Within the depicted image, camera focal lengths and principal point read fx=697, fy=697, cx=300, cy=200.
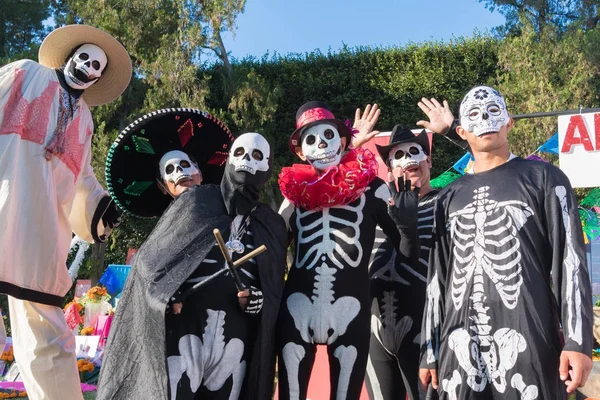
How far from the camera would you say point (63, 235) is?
4191mm

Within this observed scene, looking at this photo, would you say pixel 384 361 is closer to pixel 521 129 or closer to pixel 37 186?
pixel 37 186

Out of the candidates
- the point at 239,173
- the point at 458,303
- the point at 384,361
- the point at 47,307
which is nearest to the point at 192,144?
the point at 239,173

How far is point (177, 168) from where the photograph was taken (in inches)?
167

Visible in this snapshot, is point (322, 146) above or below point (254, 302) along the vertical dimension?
above

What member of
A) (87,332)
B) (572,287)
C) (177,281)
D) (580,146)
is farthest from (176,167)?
(580,146)

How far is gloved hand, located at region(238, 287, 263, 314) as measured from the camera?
11.3 ft

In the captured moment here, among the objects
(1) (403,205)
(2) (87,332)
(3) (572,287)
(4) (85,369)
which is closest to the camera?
(3) (572,287)

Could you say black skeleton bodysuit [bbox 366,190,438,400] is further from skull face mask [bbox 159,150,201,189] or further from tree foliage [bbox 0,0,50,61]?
tree foliage [bbox 0,0,50,61]

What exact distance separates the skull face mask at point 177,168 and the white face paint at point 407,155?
4.11ft

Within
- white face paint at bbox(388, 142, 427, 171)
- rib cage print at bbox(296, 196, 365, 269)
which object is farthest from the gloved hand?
white face paint at bbox(388, 142, 427, 171)

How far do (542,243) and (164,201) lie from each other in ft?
7.88

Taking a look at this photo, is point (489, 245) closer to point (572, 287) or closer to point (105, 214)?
point (572, 287)

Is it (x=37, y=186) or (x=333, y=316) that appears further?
(x=37, y=186)

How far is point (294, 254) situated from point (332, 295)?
405 mm
